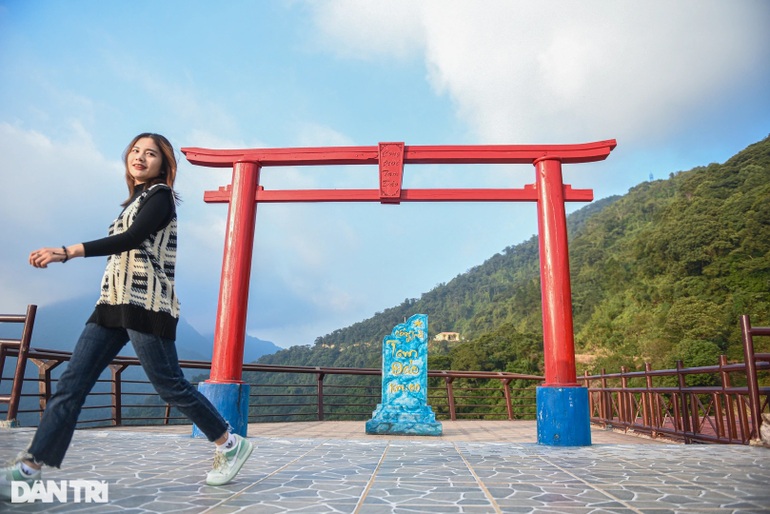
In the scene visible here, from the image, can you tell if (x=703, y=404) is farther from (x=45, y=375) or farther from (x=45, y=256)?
(x=45, y=375)

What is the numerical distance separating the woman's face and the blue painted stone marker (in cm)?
548

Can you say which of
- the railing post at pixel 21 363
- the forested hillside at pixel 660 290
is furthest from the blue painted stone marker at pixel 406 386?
the forested hillside at pixel 660 290

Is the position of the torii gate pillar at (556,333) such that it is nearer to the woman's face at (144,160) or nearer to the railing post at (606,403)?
the woman's face at (144,160)

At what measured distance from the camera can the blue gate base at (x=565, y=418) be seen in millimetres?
4750

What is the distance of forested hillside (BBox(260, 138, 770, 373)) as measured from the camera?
28016 mm

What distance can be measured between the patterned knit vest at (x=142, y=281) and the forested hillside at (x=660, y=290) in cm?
1621

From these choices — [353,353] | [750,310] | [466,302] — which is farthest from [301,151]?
[466,302]

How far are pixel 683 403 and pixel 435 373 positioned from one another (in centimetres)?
451

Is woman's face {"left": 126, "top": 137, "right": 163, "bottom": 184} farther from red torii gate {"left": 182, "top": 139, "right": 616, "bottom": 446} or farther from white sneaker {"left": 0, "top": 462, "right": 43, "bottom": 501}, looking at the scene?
red torii gate {"left": 182, "top": 139, "right": 616, "bottom": 446}

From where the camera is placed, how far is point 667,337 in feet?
96.5

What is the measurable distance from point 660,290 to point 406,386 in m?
34.7

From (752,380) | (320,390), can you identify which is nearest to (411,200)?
(752,380)

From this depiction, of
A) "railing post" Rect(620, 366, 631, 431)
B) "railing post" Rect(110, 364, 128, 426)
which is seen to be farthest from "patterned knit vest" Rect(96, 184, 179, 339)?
"railing post" Rect(620, 366, 631, 431)

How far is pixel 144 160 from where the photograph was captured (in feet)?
8.11
